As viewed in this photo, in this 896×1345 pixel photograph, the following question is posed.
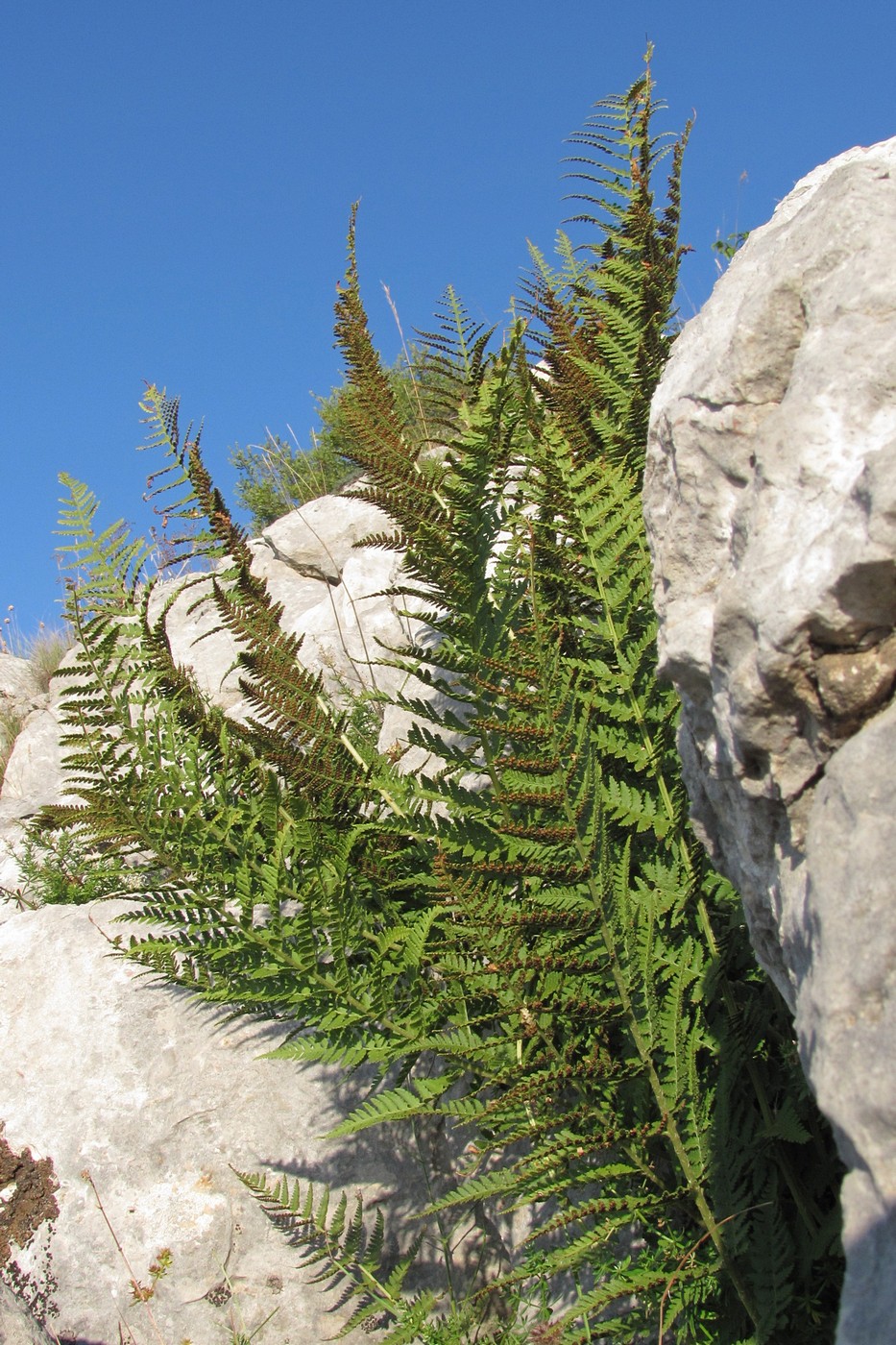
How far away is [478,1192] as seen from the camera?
6.20 feet

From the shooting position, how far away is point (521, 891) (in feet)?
7.15

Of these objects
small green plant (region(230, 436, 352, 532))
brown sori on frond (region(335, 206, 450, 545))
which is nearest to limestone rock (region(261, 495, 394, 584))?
small green plant (region(230, 436, 352, 532))

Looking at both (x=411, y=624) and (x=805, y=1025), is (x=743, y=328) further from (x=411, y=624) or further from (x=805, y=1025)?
(x=411, y=624)

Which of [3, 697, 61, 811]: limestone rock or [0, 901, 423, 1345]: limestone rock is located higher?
[3, 697, 61, 811]: limestone rock

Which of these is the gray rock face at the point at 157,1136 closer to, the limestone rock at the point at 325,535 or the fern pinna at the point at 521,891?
the fern pinna at the point at 521,891

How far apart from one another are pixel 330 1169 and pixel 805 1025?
2.11m

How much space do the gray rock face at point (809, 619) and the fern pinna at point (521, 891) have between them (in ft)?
1.47

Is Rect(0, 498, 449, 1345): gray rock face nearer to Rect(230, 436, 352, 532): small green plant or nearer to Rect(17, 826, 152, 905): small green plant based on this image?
Rect(17, 826, 152, 905): small green plant

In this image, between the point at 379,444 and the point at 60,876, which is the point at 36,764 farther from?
the point at 379,444

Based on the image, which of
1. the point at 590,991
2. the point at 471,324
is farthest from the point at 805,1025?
the point at 471,324

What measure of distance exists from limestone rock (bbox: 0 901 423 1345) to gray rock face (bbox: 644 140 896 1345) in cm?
170

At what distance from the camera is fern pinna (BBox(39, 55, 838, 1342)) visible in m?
1.82

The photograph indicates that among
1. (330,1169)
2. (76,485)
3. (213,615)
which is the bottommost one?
(330,1169)

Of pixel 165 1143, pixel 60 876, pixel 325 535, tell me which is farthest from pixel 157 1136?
pixel 325 535
